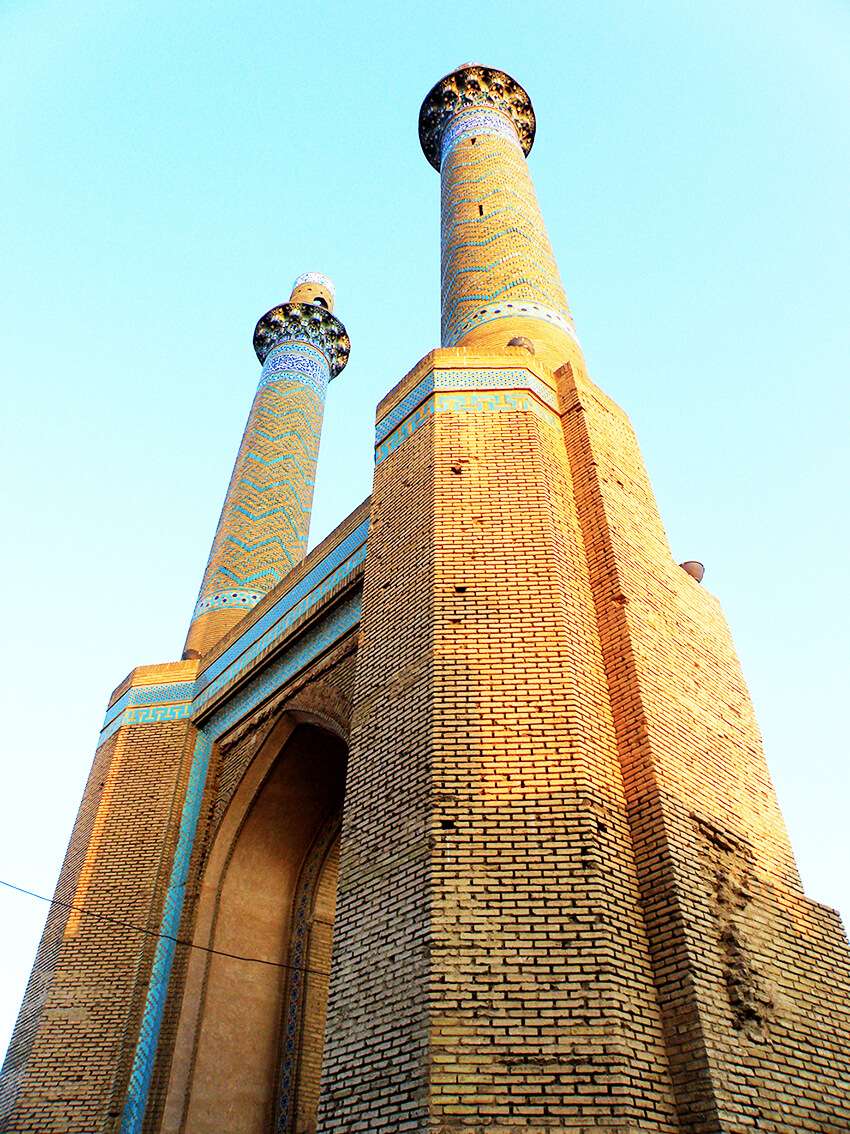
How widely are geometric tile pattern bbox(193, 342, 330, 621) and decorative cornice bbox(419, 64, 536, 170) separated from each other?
3362mm

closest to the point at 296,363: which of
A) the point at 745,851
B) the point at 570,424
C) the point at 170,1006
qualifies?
the point at 570,424

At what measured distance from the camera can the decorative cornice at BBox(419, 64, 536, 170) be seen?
37.8ft

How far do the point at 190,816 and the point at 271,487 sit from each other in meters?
4.69

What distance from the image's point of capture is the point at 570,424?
19.5 feet

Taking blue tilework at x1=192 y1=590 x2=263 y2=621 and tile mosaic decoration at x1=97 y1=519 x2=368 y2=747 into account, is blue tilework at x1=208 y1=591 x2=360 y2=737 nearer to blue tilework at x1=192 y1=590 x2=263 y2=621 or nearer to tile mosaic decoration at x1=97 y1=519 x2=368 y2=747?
Result: tile mosaic decoration at x1=97 y1=519 x2=368 y2=747

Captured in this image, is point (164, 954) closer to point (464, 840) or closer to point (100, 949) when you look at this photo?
point (100, 949)

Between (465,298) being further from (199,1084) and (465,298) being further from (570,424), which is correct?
(199,1084)

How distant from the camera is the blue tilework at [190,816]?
19.7ft

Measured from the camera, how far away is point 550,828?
3.76m

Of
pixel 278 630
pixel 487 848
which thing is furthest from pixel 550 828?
pixel 278 630

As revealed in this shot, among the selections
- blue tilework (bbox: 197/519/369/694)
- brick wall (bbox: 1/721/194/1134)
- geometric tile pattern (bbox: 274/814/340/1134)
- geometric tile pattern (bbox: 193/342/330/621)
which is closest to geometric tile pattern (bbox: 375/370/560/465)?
blue tilework (bbox: 197/519/369/694)

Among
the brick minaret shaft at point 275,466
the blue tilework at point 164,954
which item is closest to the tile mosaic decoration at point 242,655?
the blue tilework at point 164,954

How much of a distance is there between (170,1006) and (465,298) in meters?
5.96

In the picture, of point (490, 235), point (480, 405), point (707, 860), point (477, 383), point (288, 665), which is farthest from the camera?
point (490, 235)
